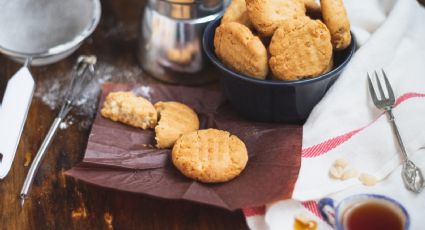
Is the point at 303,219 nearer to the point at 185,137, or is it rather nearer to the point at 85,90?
the point at 185,137

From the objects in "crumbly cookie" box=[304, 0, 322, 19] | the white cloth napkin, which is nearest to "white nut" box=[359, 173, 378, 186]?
the white cloth napkin

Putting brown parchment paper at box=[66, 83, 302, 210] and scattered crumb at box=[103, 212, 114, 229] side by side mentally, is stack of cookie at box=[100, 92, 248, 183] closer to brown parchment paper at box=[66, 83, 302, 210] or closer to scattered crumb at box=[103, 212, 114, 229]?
brown parchment paper at box=[66, 83, 302, 210]

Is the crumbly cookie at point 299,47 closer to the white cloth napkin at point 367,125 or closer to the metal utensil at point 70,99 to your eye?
the white cloth napkin at point 367,125

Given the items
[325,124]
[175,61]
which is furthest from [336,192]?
[175,61]

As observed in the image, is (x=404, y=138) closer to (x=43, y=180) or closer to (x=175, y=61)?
(x=175, y=61)

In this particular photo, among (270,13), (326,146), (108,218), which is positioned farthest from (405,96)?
(108,218)

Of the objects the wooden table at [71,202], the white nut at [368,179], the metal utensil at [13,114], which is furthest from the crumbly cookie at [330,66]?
the metal utensil at [13,114]

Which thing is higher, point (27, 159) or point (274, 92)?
point (274, 92)
